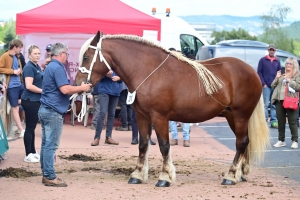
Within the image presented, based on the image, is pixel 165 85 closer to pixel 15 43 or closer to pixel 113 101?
pixel 113 101

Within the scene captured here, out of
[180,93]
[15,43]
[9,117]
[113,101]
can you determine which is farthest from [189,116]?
[9,117]

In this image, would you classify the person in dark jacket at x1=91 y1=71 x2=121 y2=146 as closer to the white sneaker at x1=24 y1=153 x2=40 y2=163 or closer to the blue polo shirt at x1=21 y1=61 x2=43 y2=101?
the white sneaker at x1=24 y1=153 x2=40 y2=163

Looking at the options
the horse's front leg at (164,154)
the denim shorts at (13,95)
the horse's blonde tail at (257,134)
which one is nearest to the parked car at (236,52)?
the denim shorts at (13,95)

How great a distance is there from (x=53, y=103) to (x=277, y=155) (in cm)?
486

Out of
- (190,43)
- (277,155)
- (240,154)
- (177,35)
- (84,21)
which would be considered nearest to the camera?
(240,154)

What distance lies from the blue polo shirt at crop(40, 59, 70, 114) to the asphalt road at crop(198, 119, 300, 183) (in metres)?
3.50

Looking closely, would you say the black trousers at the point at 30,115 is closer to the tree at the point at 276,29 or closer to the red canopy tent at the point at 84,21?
the red canopy tent at the point at 84,21

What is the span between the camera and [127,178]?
7781 mm

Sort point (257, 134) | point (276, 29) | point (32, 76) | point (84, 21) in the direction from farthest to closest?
point (276, 29) → point (84, 21) → point (32, 76) → point (257, 134)

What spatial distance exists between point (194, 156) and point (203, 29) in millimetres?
61392

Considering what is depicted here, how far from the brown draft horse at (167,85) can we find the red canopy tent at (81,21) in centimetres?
589

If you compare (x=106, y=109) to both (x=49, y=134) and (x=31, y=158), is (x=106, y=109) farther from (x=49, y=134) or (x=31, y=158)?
(x=49, y=134)

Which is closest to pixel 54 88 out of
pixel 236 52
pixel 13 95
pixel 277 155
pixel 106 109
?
pixel 106 109

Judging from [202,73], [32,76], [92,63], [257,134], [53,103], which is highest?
[92,63]
